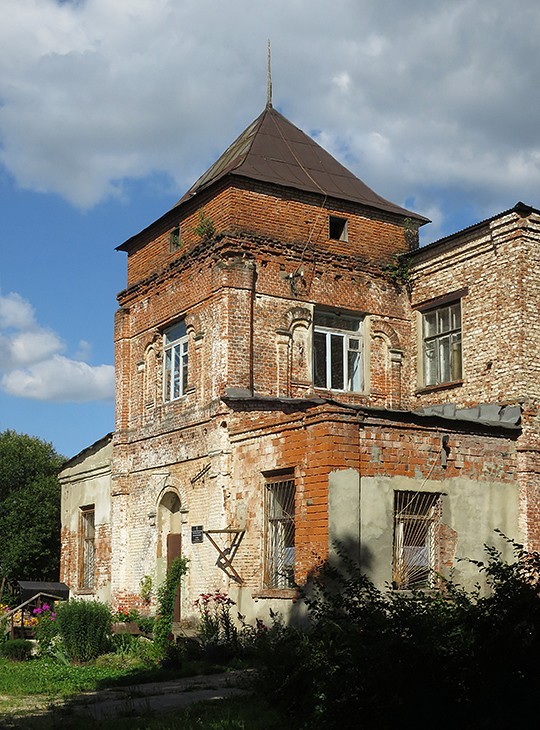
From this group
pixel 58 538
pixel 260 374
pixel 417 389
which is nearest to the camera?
pixel 260 374

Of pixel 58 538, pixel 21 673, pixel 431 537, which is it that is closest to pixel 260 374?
pixel 431 537

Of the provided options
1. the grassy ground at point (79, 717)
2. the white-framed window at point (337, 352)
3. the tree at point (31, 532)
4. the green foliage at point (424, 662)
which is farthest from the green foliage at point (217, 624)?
the tree at point (31, 532)

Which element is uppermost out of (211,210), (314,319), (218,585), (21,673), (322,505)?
(211,210)

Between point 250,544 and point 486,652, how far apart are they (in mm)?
8587

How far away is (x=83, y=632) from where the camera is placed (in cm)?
1560

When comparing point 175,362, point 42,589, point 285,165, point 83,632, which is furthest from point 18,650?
point 285,165

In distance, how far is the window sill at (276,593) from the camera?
14132 mm

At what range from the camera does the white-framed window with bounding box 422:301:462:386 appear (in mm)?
18547

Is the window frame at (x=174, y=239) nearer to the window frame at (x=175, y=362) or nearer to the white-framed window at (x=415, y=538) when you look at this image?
the window frame at (x=175, y=362)

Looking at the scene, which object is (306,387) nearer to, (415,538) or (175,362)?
(175,362)

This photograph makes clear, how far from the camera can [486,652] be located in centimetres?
710

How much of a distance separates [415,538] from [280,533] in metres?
2.15

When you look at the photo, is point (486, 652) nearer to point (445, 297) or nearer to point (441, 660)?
point (441, 660)

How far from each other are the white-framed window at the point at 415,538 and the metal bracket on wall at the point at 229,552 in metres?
2.86
